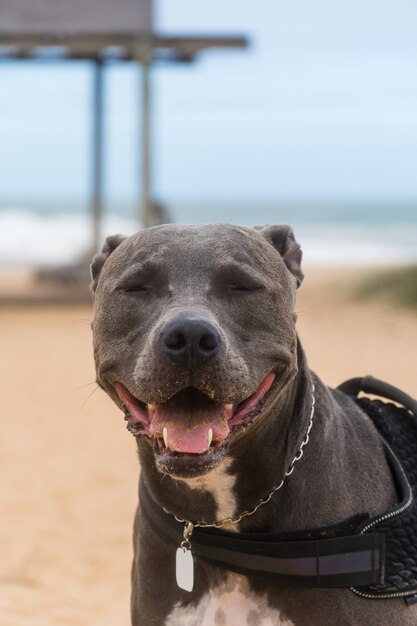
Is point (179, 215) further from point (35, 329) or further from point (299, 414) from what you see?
point (299, 414)

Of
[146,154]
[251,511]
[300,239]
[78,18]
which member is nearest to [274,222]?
[300,239]

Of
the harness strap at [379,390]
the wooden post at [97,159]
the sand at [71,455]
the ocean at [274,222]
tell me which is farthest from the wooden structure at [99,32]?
the ocean at [274,222]

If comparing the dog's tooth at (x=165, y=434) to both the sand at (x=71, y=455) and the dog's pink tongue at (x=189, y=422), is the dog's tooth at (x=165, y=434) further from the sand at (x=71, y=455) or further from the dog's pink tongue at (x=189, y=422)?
the sand at (x=71, y=455)

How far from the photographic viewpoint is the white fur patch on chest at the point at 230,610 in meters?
3.03

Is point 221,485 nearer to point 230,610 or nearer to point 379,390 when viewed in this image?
point 230,610

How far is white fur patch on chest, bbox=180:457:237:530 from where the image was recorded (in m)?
3.04

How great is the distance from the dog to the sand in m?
0.69

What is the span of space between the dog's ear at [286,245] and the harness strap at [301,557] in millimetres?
825

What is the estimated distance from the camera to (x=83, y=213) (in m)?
40.4

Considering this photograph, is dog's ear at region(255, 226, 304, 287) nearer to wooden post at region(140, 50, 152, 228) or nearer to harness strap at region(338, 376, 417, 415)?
harness strap at region(338, 376, 417, 415)

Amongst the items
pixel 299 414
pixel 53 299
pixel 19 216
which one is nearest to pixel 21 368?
pixel 53 299

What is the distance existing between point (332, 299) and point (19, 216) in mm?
23784

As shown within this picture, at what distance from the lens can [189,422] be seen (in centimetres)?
285

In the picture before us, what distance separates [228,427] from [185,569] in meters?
0.50
